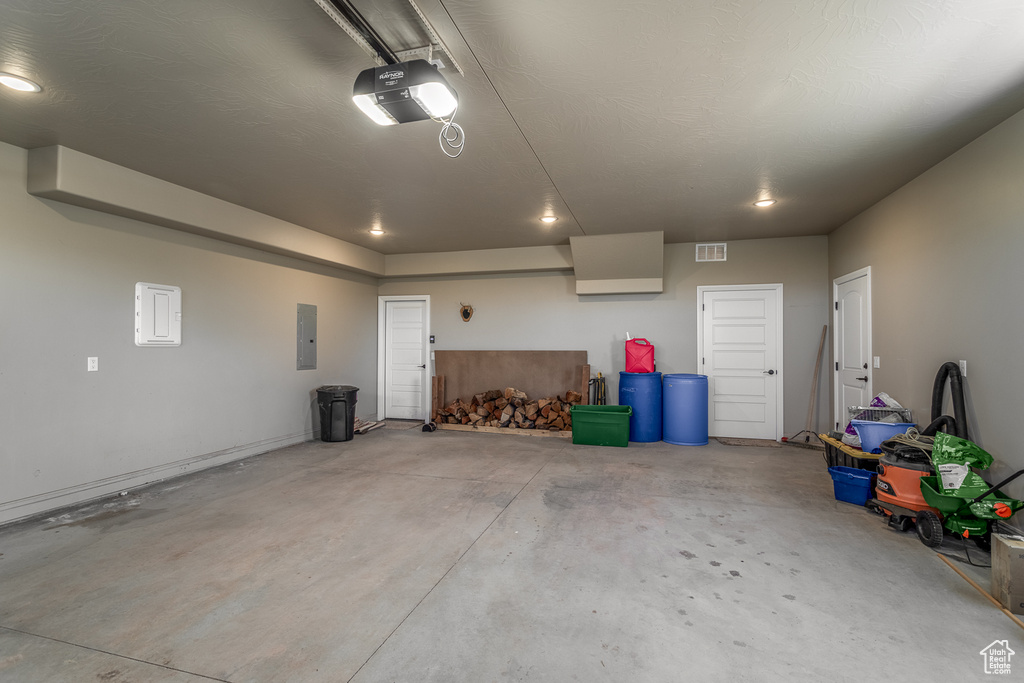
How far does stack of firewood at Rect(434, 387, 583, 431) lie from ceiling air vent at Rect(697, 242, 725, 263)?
2541mm

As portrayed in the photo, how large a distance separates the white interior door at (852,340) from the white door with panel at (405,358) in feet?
18.6

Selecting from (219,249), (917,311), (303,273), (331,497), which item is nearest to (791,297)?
(917,311)

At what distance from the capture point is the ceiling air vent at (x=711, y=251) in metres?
6.08

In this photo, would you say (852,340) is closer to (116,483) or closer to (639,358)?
(639,358)

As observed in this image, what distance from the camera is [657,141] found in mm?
3152

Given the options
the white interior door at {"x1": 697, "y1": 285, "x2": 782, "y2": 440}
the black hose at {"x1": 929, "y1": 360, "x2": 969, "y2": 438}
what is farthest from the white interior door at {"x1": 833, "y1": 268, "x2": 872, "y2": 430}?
the black hose at {"x1": 929, "y1": 360, "x2": 969, "y2": 438}

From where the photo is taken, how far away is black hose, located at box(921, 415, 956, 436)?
10.3 feet

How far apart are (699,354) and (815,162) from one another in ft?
10.2

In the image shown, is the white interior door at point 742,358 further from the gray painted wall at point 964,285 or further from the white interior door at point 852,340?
the gray painted wall at point 964,285

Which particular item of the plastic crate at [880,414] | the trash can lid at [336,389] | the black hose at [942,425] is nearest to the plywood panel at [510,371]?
the trash can lid at [336,389]

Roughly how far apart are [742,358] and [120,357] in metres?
6.82

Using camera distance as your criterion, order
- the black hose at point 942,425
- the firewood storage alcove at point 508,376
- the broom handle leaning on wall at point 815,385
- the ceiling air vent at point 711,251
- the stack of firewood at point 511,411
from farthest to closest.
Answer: the firewood storage alcove at point 508,376
the stack of firewood at point 511,411
the ceiling air vent at point 711,251
the broom handle leaning on wall at point 815,385
the black hose at point 942,425

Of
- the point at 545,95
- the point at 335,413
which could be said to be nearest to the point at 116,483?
the point at 335,413

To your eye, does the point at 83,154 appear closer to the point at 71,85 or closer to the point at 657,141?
the point at 71,85
